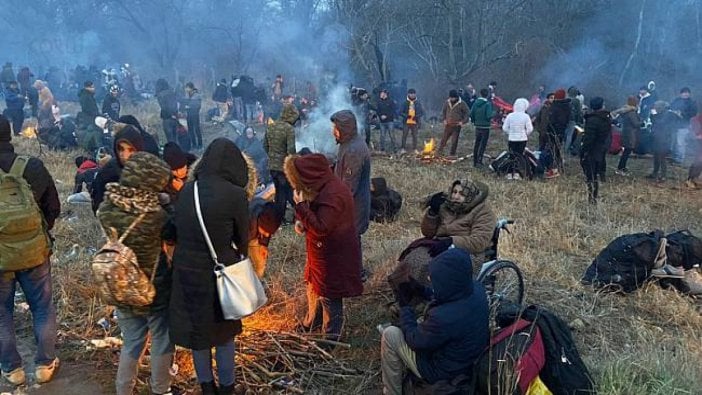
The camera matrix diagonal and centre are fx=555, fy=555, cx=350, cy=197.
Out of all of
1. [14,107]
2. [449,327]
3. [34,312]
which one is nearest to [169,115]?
[14,107]

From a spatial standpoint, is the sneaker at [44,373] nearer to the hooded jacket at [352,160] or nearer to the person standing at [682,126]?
the hooded jacket at [352,160]

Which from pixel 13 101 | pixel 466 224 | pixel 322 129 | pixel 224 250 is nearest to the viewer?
pixel 224 250

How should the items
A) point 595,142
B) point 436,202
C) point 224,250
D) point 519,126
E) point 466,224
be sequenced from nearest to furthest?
point 224,250
point 466,224
point 436,202
point 595,142
point 519,126

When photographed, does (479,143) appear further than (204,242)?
Yes

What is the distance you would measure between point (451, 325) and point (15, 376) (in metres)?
3.02

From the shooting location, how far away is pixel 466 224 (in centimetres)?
455

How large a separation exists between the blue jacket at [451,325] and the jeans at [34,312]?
2533 mm

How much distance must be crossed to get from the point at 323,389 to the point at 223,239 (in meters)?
1.39

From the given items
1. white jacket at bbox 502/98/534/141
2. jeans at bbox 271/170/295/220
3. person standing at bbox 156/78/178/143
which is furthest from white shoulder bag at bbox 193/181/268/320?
person standing at bbox 156/78/178/143

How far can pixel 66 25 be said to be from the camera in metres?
31.5

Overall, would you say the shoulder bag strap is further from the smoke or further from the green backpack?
the smoke

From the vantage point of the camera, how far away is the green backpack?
3525mm

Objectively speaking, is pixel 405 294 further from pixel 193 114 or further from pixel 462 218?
pixel 193 114

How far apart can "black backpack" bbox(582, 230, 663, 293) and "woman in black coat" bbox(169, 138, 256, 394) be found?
389 cm
